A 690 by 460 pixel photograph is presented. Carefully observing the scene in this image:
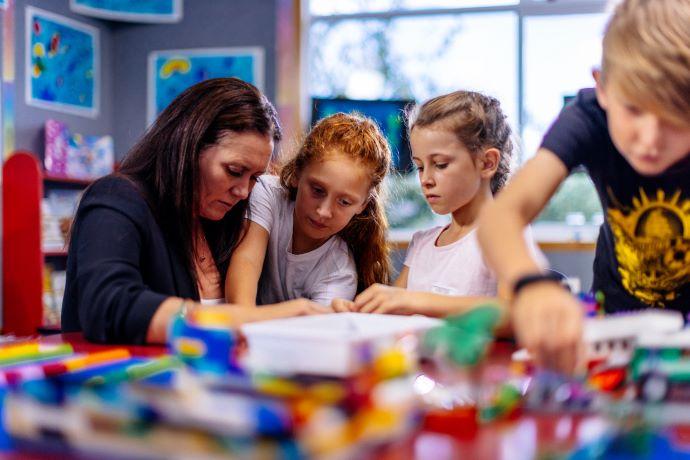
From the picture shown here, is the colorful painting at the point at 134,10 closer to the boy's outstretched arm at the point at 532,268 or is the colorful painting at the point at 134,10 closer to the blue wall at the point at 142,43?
the blue wall at the point at 142,43

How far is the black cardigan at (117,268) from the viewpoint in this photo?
3.15ft

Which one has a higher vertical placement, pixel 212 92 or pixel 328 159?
pixel 212 92

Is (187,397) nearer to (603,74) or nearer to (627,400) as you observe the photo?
(627,400)

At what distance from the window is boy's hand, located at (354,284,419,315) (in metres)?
2.61

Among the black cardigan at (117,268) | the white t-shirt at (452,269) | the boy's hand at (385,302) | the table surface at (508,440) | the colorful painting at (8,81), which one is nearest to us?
the table surface at (508,440)

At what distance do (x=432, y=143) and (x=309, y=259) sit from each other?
36cm

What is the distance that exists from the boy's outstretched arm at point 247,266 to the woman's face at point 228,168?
0.33ft

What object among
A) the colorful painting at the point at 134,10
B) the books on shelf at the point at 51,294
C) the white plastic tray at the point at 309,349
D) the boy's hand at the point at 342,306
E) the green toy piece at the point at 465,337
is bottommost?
the books on shelf at the point at 51,294

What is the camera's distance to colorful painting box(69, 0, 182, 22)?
13.6 ft

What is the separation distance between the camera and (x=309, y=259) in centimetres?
157

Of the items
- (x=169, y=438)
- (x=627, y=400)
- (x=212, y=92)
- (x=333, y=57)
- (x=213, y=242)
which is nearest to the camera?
(x=169, y=438)

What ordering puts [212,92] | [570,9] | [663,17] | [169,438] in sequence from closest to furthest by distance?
[169,438]
[663,17]
[212,92]
[570,9]

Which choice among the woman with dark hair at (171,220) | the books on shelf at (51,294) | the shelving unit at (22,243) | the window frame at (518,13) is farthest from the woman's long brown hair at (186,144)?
the window frame at (518,13)

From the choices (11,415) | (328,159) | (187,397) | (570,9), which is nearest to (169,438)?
(187,397)
